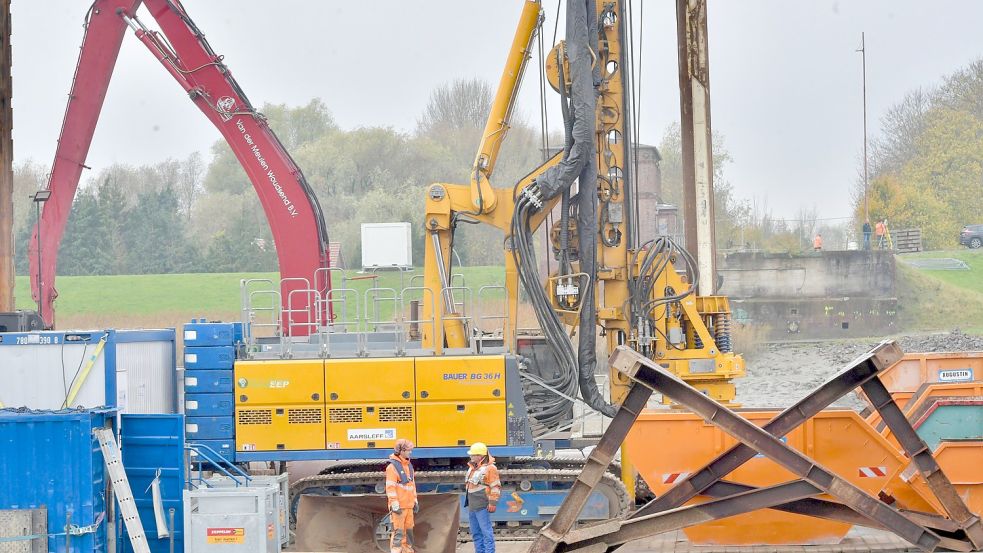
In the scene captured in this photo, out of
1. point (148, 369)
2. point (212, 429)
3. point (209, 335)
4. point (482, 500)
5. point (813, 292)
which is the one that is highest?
point (209, 335)

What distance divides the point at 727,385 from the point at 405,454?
584 cm

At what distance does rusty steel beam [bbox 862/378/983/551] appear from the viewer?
1093 cm

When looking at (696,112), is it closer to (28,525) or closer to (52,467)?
(52,467)

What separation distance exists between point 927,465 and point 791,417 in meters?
1.34

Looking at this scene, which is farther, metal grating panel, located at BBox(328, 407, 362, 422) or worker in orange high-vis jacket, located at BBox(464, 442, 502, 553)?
metal grating panel, located at BBox(328, 407, 362, 422)

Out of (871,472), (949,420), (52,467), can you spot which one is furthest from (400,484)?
(949,420)

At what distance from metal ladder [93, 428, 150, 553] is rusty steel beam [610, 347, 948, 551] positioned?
15.8 feet

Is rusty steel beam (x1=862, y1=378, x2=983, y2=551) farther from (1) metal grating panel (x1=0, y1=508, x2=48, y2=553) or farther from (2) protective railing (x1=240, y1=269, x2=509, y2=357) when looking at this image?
(1) metal grating panel (x1=0, y1=508, x2=48, y2=553)

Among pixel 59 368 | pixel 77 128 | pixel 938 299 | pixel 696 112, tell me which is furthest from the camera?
pixel 938 299

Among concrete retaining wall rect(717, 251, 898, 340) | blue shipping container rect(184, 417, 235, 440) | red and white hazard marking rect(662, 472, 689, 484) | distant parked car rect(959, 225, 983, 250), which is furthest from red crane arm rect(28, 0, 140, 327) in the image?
distant parked car rect(959, 225, 983, 250)

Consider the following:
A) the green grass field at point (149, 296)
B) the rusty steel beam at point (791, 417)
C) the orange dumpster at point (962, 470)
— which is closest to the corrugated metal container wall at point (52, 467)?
the rusty steel beam at point (791, 417)

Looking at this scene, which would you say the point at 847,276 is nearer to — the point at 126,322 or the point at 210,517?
the point at 126,322

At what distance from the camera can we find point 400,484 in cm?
1181

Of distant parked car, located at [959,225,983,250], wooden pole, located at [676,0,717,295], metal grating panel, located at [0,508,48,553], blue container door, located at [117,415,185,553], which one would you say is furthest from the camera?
distant parked car, located at [959,225,983,250]
